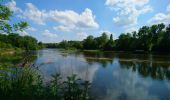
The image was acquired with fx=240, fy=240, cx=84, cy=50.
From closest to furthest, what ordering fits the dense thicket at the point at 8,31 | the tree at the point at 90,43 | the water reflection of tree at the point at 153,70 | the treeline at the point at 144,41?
1. the dense thicket at the point at 8,31
2. the water reflection of tree at the point at 153,70
3. the treeline at the point at 144,41
4. the tree at the point at 90,43

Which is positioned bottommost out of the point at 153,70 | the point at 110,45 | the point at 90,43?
the point at 153,70

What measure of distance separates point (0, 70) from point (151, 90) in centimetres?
1202

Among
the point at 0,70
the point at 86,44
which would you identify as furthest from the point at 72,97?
the point at 86,44

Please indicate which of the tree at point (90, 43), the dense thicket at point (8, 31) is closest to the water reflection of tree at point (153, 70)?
the dense thicket at point (8, 31)

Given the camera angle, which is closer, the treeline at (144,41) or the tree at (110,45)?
A: the treeline at (144,41)

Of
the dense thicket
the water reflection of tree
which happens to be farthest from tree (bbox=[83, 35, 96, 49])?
the dense thicket

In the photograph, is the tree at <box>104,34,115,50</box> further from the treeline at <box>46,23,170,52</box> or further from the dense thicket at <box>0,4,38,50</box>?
the dense thicket at <box>0,4,38,50</box>

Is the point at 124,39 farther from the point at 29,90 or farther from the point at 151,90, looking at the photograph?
the point at 29,90

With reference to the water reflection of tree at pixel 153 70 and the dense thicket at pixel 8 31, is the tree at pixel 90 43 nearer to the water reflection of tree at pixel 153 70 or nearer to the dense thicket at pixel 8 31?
the water reflection of tree at pixel 153 70

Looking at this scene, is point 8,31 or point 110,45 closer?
point 8,31

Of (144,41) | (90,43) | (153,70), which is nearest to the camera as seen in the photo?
(153,70)

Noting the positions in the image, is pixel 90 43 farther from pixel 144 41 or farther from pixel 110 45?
pixel 144 41

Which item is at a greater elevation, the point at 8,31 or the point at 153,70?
the point at 8,31

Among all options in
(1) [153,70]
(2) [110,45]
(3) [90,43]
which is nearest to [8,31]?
(1) [153,70]
